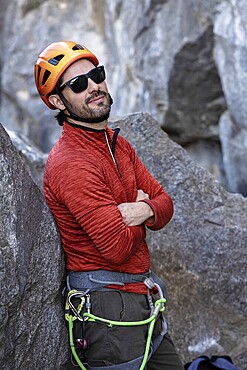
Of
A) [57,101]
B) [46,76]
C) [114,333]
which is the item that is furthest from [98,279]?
[46,76]

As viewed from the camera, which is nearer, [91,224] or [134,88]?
[91,224]

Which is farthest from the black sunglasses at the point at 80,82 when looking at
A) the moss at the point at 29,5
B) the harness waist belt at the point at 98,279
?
the moss at the point at 29,5

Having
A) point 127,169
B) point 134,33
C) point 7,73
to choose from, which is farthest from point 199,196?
point 7,73

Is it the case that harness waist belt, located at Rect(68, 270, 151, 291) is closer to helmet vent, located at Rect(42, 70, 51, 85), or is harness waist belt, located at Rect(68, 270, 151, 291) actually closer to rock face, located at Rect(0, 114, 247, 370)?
helmet vent, located at Rect(42, 70, 51, 85)

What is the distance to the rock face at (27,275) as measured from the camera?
10.4 ft

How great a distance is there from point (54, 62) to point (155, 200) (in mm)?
1024

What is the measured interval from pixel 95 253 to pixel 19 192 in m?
0.57

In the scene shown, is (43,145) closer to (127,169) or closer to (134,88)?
(134,88)

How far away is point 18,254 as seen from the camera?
126 inches

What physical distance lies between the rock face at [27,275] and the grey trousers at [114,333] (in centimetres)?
22

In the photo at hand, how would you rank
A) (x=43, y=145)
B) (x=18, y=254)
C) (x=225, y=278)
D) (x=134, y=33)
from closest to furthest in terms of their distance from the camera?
(x=18, y=254), (x=225, y=278), (x=134, y=33), (x=43, y=145)

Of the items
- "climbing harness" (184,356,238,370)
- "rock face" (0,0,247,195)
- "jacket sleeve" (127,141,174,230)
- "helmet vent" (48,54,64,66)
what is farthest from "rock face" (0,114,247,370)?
"rock face" (0,0,247,195)

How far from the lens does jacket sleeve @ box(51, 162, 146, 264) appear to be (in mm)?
3316

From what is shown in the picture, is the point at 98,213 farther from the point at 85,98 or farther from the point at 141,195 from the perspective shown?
the point at 85,98
